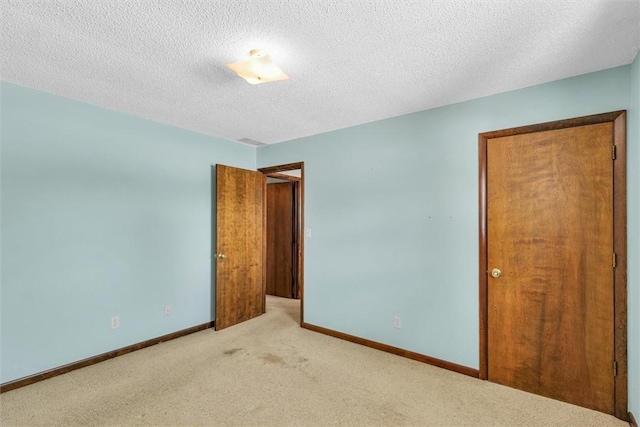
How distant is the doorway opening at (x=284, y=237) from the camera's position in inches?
205

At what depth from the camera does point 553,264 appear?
2.20 metres

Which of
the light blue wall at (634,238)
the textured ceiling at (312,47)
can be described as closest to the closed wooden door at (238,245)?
the textured ceiling at (312,47)

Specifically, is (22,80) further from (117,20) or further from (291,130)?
(291,130)

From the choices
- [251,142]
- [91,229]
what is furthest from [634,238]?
[91,229]

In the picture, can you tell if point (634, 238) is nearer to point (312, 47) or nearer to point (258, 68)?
point (312, 47)

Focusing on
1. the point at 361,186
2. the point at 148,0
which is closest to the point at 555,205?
the point at 361,186

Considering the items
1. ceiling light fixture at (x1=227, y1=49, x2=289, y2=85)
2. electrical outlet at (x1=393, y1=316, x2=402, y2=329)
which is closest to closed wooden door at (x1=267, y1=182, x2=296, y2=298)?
electrical outlet at (x1=393, y1=316, x2=402, y2=329)

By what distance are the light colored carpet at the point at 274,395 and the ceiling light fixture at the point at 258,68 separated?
222cm

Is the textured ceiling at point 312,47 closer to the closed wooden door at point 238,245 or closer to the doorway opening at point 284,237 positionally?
the closed wooden door at point 238,245

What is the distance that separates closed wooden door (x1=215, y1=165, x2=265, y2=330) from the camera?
3611mm

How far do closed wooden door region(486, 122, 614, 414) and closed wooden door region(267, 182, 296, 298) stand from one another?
336 centimetres

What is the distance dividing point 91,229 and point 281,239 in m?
2.99

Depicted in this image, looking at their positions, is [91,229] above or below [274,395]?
above

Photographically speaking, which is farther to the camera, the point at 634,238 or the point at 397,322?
the point at 397,322
